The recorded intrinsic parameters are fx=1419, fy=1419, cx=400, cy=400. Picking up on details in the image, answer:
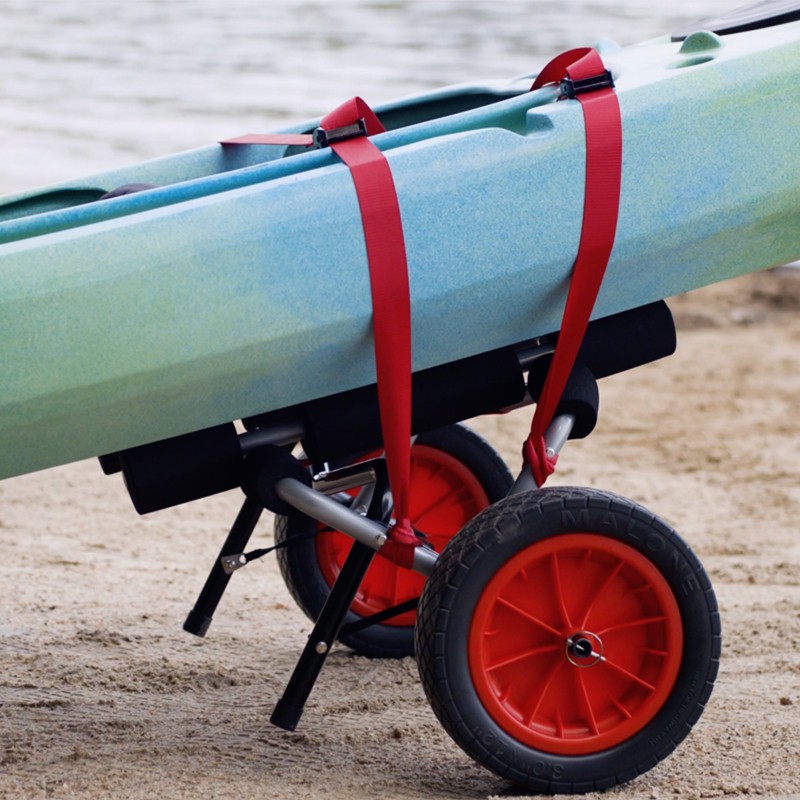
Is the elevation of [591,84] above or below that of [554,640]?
above

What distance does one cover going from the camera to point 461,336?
96.5 inches

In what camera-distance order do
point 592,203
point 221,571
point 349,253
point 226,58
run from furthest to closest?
point 226,58
point 221,571
point 592,203
point 349,253

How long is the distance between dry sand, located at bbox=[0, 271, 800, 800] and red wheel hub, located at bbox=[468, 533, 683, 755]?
0.48 ft

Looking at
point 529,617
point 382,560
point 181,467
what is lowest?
point 382,560

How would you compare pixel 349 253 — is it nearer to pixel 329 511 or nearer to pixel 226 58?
pixel 329 511

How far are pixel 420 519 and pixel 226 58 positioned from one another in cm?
802

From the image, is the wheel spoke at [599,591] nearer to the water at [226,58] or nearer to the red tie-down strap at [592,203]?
the red tie-down strap at [592,203]

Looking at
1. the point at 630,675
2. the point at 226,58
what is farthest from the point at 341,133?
the point at 226,58

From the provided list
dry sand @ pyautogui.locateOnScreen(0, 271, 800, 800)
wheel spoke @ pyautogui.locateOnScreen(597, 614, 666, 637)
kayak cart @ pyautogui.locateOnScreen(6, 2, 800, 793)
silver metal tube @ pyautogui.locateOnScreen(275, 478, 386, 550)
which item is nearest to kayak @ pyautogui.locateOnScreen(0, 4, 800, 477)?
kayak cart @ pyautogui.locateOnScreen(6, 2, 800, 793)

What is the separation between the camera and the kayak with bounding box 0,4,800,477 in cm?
225

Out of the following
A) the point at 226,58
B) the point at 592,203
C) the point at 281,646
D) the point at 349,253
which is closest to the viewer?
the point at 349,253

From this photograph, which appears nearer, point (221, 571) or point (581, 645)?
point (581, 645)

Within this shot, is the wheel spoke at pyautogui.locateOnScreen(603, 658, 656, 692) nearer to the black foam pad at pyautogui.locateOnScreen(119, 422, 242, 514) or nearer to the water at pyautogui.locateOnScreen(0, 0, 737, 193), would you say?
the black foam pad at pyautogui.locateOnScreen(119, 422, 242, 514)

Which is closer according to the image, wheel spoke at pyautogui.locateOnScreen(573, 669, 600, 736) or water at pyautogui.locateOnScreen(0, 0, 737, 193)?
wheel spoke at pyautogui.locateOnScreen(573, 669, 600, 736)
